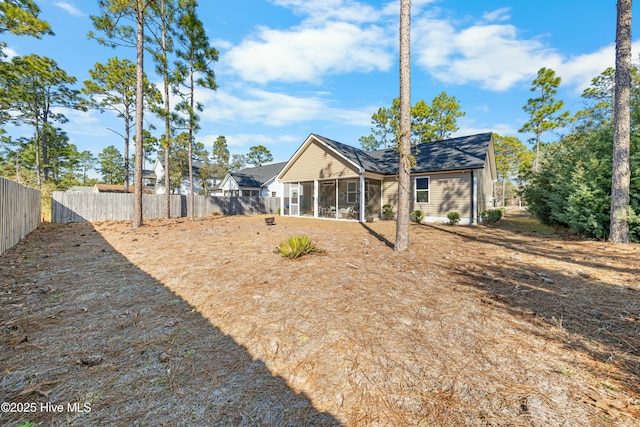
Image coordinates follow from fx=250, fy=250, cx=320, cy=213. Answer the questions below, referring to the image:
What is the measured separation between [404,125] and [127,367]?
730 centimetres

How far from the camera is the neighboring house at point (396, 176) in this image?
1396cm

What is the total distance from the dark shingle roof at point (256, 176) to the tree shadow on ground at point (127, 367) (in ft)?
88.2

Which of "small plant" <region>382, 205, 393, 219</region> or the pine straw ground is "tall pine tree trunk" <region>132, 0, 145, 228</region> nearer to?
the pine straw ground

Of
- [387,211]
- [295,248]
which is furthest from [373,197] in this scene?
[295,248]

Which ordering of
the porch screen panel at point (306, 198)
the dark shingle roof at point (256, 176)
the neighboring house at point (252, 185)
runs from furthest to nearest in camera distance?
the dark shingle roof at point (256, 176), the neighboring house at point (252, 185), the porch screen panel at point (306, 198)

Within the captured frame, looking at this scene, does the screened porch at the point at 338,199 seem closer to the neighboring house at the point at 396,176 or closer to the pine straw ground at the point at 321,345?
the neighboring house at the point at 396,176

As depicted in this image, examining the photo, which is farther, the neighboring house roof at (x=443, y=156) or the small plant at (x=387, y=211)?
the small plant at (x=387, y=211)

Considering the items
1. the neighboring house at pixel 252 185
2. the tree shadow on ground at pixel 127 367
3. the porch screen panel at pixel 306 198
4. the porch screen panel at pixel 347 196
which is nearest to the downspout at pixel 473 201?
the porch screen panel at pixel 347 196

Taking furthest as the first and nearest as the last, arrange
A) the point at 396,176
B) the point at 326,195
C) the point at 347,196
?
1. the point at 326,195
2. the point at 347,196
3. the point at 396,176

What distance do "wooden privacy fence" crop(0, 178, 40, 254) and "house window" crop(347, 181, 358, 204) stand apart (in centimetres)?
1629

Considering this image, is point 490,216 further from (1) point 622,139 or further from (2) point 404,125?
(2) point 404,125

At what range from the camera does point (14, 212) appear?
7.27 metres

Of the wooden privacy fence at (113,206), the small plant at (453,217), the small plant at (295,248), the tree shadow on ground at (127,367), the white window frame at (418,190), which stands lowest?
the tree shadow on ground at (127,367)

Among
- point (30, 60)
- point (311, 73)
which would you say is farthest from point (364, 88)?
point (30, 60)
